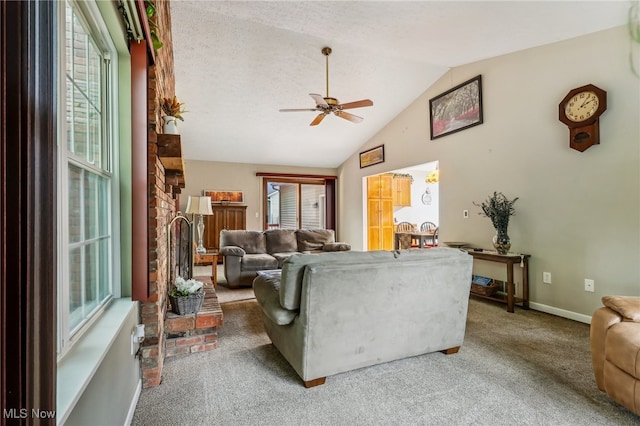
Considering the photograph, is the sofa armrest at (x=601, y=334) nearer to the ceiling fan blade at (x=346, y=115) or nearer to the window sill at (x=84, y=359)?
the window sill at (x=84, y=359)

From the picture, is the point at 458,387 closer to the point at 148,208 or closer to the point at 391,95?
the point at 148,208

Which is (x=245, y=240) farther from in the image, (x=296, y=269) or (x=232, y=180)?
(x=296, y=269)

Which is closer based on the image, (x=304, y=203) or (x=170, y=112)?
(x=170, y=112)

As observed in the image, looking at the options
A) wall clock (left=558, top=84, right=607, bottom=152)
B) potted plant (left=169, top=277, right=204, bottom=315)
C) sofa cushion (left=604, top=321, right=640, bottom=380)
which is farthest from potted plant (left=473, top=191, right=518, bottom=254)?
potted plant (left=169, top=277, right=204, bottom=315)

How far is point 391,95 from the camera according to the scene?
16.7 feet

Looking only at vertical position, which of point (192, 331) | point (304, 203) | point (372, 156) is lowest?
point (192, 331)

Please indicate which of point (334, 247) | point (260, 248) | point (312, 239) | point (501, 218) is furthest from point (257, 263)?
point (501, 218)

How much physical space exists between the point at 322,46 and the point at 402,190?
4.81 meters

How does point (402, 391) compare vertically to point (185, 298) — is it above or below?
below

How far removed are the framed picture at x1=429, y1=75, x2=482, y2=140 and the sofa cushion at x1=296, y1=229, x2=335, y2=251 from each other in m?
2.50

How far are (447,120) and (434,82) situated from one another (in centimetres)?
72

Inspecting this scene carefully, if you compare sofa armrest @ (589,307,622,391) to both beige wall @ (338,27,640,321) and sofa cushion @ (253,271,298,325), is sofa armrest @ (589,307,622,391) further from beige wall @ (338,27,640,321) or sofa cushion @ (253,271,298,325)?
sofa cushion @ (253,271,298,325)

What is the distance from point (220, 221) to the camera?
6.88 m

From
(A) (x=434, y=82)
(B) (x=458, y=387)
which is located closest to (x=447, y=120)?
(A) (x=434, y=82)
